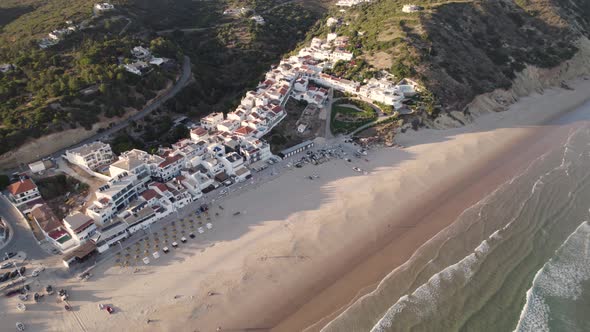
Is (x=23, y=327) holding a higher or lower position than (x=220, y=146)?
lower

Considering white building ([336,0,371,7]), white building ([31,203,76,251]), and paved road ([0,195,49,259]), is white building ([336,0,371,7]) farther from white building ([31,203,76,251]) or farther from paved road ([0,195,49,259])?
paved road ([0,195,49,259])

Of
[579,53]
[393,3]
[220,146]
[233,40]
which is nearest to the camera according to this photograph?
[220,146]

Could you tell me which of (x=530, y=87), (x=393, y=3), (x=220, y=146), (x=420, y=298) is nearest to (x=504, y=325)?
(x=420, y=298)

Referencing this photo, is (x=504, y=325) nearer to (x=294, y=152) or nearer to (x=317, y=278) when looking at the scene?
(x=317, y=278)

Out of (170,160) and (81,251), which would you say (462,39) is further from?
Result: (81,251)

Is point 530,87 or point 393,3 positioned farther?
point 393,3

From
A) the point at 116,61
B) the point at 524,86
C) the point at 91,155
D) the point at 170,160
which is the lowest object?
the point at 170,160

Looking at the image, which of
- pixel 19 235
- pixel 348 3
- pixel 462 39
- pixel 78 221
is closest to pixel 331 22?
pixel 348 3
